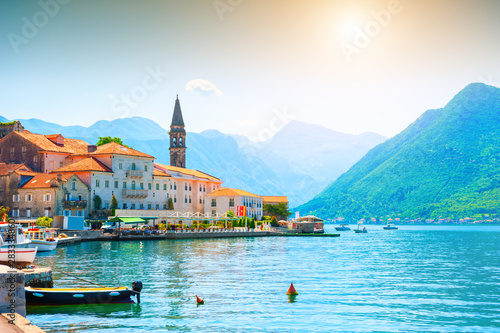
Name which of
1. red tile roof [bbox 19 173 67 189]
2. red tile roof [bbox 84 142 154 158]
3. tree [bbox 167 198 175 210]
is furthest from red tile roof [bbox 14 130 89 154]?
tree [bbox 167 198 175 210]

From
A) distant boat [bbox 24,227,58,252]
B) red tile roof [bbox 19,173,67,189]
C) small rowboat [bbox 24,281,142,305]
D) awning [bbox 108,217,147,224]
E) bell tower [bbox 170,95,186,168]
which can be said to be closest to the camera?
small rowboat [bbox 24,281,142,305]

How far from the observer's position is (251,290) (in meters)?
33.9

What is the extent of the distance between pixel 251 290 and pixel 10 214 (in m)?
71.4

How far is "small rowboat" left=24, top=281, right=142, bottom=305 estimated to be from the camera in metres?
26.8

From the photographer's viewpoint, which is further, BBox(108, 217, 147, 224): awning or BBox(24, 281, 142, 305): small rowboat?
BBox(108, 217, 147, 224): awning

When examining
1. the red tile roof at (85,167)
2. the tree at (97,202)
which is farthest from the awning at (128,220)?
the red tile roof at (85,167)

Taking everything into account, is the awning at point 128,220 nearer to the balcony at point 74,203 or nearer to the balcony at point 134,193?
the balcony at point 74,203

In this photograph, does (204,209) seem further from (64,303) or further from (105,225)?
(64,303)

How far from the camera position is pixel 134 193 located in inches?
4173

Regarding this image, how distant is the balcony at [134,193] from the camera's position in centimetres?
10438

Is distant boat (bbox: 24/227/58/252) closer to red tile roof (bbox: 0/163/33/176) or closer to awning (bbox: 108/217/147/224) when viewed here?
awning (bbox: 108/217/147/224)

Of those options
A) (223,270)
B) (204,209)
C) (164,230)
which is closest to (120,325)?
(223,270)

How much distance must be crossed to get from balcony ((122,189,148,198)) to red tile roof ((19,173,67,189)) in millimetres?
13305

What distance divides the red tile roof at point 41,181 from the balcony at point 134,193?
43.7ft
